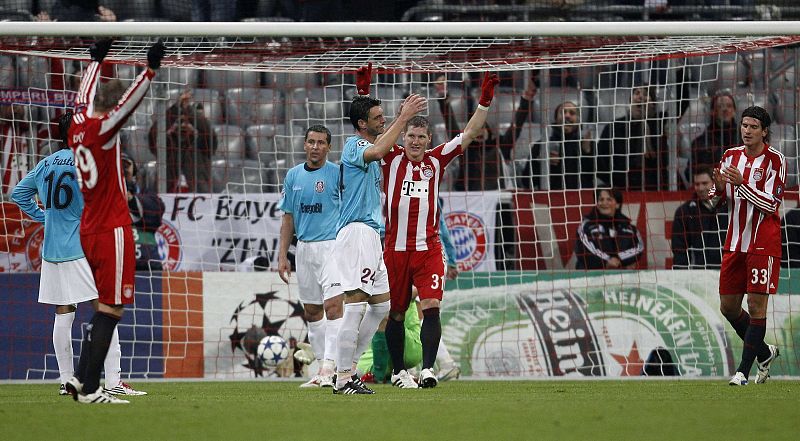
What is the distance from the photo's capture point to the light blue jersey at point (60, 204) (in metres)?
8.90

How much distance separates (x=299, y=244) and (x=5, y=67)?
15.4ft

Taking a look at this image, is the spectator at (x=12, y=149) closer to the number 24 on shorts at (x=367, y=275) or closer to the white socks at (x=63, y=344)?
the white socks at (x=63, y=344)

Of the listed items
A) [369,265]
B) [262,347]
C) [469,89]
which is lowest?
[262,347]

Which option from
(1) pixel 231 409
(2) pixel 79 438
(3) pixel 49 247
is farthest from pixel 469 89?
(2) pixel 79 438

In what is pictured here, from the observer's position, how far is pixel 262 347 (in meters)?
11.8

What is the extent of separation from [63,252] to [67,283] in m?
0.25

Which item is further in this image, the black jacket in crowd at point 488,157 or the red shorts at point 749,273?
the black jacket in crowd at point 488,157

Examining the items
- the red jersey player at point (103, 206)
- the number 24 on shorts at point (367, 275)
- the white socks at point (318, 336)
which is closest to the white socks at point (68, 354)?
the red jersey player at point (103, 206)

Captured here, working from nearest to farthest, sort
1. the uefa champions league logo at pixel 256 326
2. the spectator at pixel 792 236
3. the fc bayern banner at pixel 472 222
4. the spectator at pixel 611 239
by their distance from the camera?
the uefa champions league logo at pixel 256 326 → the spectator at pixel 792 236 → the spectator at pixel 611 239 → the fc bayern banner at pixel 472 222

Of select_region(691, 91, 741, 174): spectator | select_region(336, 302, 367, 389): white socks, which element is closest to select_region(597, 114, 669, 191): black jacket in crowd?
select_region(691, 91, 741, 174): spectator

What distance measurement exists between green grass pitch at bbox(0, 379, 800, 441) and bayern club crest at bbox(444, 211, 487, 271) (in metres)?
3.58

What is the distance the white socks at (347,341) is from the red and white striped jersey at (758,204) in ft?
10.6

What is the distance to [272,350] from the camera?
11.7 m

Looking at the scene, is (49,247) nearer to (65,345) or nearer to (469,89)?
(65,345)
